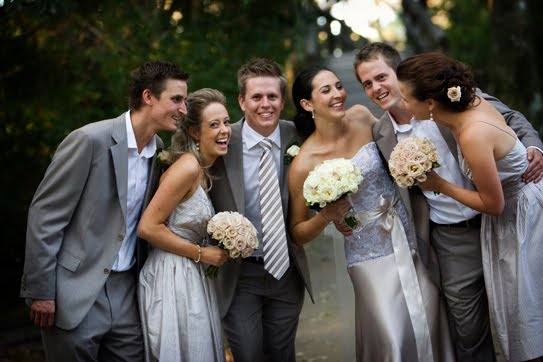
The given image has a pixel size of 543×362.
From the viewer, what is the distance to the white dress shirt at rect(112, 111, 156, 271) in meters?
4.70

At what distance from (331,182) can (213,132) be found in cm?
93

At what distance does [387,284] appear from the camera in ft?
16.4

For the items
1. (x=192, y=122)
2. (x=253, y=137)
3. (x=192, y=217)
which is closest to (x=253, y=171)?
(x=253, y=137)

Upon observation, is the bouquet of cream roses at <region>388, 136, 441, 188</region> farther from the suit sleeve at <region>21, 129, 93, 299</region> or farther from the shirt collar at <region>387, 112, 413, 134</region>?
the suit sleeve at <region>21, 129, 93, 299</region>

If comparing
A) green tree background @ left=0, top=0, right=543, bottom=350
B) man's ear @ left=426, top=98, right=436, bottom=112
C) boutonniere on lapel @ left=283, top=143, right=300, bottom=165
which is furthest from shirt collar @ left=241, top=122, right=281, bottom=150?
green tree background @ left=0, top=0, right=543, bottom=350

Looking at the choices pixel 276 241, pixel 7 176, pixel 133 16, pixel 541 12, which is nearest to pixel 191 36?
pixel 133 16

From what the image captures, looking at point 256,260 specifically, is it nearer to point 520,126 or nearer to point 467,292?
point 467,292

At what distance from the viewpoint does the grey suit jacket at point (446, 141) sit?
5.02m

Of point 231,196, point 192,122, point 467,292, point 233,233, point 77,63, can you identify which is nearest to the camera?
point 233,233

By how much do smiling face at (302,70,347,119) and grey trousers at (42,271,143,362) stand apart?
71.6 inches

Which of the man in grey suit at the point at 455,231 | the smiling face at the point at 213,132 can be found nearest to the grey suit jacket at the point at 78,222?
the smiling face at the point at 213,132

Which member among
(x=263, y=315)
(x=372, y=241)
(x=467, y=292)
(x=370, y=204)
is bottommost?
(x=263, y=315)

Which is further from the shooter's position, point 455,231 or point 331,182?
point 455,231

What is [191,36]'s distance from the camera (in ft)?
28.7
